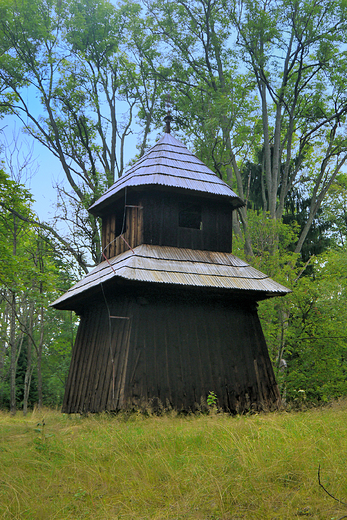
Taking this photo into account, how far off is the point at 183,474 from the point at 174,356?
4.67 metres

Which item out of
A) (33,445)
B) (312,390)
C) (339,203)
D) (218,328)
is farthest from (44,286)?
(339,203)

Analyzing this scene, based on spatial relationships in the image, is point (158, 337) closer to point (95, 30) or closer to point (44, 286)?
point (44, 286)

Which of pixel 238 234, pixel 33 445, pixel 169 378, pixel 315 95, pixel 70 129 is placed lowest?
pixel 33 445

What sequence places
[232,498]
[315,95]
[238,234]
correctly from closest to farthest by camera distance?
[232,498] → [238,234] → [315,95]

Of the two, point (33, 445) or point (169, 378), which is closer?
point (33, 445)

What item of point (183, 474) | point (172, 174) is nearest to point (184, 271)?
point (172, 174)

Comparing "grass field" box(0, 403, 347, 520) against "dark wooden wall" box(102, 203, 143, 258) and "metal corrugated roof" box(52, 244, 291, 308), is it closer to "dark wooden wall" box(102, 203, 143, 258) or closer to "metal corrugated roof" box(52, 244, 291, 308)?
"metal corrugated roof" box(52, 244, 291, 308)

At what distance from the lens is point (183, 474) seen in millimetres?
5543

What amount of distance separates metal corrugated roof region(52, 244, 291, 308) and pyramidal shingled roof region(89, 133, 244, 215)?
1.58m

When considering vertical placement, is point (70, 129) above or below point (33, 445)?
above

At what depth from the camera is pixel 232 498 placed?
16.1 ft

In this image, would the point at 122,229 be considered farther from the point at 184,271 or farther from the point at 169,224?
the point at 184,271

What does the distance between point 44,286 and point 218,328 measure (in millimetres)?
5910

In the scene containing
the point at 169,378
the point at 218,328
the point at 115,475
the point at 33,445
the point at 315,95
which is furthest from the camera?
the point at 315,95
